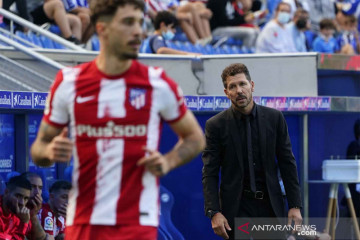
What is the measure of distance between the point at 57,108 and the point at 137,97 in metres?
0.42

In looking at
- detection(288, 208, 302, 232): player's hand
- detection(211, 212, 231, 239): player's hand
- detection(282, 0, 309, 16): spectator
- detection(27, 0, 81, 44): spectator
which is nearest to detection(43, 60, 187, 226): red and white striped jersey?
detection(211, 212, 231, 239): player's hand

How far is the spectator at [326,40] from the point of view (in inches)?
631

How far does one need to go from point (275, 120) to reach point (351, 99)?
5.47 meters

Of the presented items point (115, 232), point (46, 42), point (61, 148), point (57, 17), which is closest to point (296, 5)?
point (57, 17)

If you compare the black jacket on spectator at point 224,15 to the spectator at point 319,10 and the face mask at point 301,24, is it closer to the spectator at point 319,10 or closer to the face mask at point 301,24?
the face mask at point 301,24

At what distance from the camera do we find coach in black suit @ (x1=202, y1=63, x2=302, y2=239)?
6.93 metres

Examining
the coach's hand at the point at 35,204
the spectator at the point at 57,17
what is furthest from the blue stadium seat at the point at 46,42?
the coach's hand at the point at 35,204

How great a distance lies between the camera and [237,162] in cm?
697

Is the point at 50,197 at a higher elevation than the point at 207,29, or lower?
lower

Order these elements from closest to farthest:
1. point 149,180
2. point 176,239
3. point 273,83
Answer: point 149,180
point 176,239
point 273,83

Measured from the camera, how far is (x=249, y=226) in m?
7.00

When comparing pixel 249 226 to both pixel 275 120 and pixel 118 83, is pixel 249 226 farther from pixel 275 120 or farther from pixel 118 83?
pixel 118 83

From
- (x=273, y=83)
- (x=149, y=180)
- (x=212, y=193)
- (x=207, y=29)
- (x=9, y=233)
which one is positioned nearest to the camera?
(x=149, y=180)

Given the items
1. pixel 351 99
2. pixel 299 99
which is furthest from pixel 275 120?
pixel 351 99
